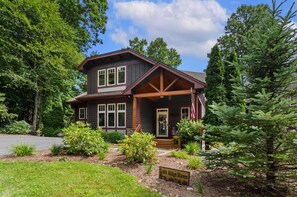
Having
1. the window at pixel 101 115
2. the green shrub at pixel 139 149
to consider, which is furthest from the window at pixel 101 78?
the green shrub at pixel 139 149

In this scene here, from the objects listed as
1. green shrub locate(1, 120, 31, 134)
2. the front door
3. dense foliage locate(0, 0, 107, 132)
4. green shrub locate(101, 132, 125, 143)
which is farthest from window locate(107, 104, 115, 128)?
green shrub locate(1, 120, 31, 134)

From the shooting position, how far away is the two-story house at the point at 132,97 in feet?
50.4

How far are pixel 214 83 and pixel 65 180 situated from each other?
8.32 metres

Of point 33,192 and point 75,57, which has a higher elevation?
point 75,57

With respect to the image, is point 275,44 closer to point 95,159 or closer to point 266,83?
point 266,83

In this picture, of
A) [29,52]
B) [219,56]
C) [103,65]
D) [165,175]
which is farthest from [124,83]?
[165,175]

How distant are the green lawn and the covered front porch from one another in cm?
747

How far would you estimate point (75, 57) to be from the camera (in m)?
23.9

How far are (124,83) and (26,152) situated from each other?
10.3 meters

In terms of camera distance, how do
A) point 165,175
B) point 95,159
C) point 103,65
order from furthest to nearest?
point 103,65, point 95,159, point 165,175

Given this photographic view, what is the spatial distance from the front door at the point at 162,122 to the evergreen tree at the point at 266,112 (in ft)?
37.3

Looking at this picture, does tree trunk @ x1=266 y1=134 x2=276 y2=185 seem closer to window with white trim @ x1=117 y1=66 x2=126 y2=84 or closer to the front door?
the front door

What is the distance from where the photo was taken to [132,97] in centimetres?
1664

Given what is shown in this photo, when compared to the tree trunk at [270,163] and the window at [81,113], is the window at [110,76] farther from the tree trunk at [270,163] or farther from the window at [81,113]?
the tree trunk at [270,163]
